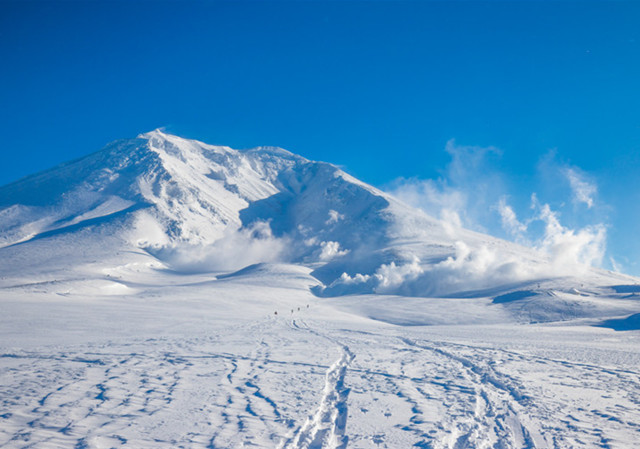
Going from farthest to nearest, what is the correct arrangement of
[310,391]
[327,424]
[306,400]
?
[310,391] → [306,400] → [327,424]

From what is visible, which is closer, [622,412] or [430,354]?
[622,412]

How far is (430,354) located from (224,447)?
591 inches

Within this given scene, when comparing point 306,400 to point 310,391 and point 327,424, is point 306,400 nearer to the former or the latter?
point 310,391

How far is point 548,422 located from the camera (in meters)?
10.5

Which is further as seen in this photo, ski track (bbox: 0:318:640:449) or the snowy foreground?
the snowy foreground

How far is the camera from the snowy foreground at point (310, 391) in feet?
30.9

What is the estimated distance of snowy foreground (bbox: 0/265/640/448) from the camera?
9.41 metres

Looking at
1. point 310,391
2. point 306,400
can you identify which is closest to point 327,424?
point 306,400

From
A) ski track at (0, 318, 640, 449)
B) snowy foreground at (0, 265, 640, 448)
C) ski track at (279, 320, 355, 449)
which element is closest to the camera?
ski track at (279, 320, 355, 449)

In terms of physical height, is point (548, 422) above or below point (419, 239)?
below

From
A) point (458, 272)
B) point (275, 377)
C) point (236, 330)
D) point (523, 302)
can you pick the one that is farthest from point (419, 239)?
point (275, 377)

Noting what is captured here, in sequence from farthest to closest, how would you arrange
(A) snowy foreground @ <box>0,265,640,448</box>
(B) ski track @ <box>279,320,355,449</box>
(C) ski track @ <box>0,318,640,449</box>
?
(A) snowy foreground @ <box>0,265,640,448</box> → (C) ski track @ <box>0,318,640,449</box> → (B) ski track @ <box>279,320,355,449</box>

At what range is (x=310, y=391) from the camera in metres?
13.2

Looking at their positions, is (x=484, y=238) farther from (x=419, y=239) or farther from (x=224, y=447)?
(x=224, y=447)
